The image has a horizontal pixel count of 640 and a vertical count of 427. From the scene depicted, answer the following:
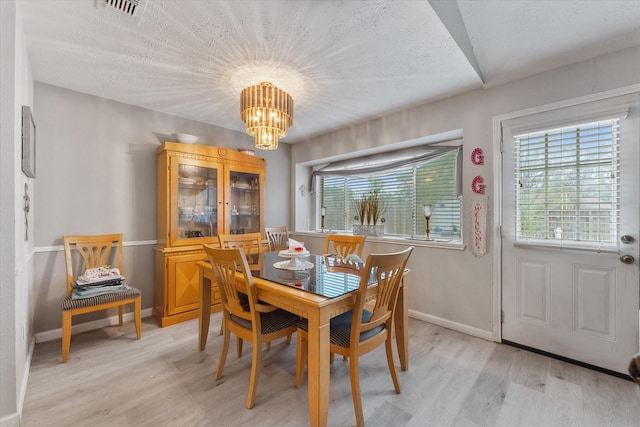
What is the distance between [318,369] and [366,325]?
37 centimetres

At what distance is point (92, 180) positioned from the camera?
2740mm

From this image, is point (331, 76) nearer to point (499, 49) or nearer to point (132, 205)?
point (499, 49)

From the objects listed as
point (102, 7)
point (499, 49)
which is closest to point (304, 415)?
point (102, 7)

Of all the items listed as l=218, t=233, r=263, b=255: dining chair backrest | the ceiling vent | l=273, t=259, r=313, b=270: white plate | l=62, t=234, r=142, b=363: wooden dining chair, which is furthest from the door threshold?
the ceiling vent

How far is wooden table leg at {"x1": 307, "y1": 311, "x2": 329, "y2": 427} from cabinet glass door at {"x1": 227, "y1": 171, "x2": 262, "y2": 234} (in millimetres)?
2434

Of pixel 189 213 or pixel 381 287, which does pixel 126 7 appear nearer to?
pixel 189 213

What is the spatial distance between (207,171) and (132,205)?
2.88 feet

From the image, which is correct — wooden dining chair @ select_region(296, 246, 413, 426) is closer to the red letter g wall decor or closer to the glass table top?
the glass table top

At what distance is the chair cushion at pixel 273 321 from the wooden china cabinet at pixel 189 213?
4.54 feet

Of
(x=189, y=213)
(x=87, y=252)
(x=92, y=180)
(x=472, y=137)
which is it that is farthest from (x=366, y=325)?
(x=92, y=180)

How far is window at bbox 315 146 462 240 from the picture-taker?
10.1ft

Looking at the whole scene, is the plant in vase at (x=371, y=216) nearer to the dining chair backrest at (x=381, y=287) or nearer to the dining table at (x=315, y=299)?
the dining table at (x=315, y=299)

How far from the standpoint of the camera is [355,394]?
1.48 meters

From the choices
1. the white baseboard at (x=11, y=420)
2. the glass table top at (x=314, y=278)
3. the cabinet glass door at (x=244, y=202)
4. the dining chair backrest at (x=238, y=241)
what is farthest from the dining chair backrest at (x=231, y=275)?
the cabinet glass door at (x=244, y=202)
